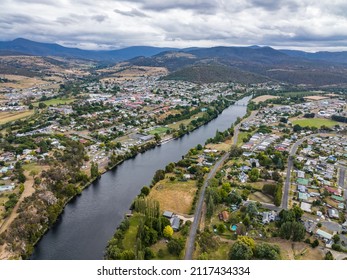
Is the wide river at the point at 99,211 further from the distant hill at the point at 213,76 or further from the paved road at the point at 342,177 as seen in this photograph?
the distant hill at the point at 213,76

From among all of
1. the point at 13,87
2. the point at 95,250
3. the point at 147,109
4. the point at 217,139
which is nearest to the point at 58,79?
the point at 13,87

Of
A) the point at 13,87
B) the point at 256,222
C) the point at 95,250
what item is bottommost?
the point at 95,250

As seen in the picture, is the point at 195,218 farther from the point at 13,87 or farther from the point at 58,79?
the point at 58,79

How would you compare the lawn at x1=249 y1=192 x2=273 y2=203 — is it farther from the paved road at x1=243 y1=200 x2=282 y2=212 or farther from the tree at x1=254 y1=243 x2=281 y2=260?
the tree at x1=254 y1=243 x2=281 y2=260

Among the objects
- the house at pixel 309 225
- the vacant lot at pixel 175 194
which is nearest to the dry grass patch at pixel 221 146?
the vacant lot at pixel 175 194

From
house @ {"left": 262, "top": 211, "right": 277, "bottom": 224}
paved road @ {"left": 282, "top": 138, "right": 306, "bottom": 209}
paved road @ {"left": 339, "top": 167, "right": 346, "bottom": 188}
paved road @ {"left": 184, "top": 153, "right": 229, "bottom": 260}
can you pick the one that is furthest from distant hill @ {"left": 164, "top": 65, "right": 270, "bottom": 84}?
house @ {"left": 262, "top": 211, "right": 277, "bottom": 224}

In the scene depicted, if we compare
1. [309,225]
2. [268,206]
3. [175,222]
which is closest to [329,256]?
[309,225]
